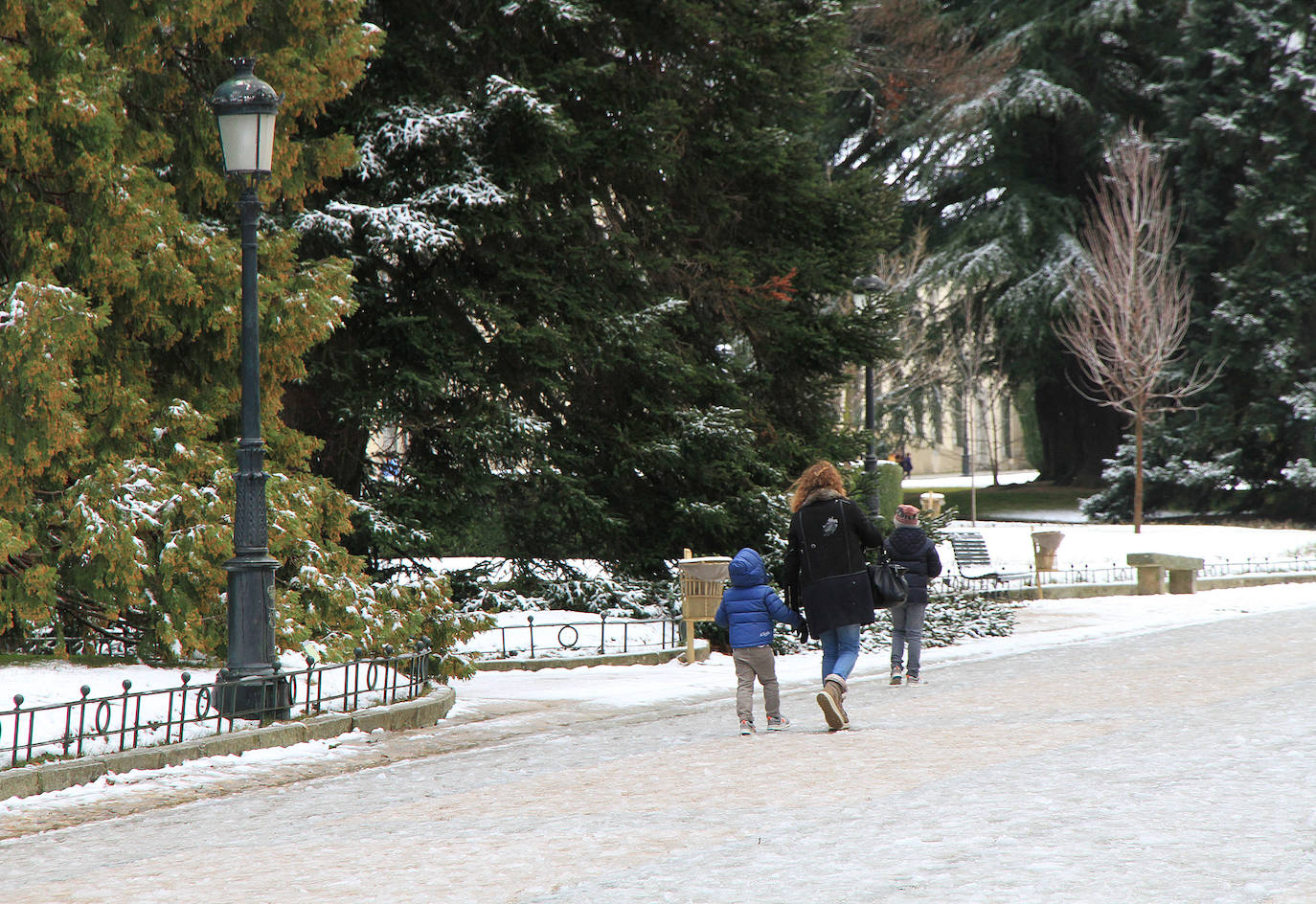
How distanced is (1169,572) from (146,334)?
18.2 metres

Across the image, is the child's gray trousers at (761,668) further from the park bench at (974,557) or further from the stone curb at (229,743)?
the park bench at (974,557)

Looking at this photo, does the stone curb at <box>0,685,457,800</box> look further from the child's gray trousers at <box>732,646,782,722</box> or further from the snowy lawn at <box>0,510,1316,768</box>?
the child's gray trousers at <box>732,646,782,722</box>

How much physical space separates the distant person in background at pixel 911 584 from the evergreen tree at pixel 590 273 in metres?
3.35

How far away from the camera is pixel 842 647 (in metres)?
9.77

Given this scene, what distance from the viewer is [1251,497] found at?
36.1 m

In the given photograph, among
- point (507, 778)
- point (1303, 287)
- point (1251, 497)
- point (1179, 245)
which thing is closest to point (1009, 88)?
point (1179, 245)

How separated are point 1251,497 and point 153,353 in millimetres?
30740

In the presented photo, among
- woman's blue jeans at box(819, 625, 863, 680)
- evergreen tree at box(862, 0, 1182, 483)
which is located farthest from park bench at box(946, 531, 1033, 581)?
evergreen tree at box(862, 0, 1182, 483)

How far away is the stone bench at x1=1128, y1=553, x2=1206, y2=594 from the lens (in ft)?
78.8

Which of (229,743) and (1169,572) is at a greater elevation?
(1169,572)

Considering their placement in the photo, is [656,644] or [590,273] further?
[590,273]

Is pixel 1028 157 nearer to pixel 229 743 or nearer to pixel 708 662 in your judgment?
pixel 708 662

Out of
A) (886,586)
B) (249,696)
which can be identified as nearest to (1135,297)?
(886,586)

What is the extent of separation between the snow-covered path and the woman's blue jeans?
0.41 m
